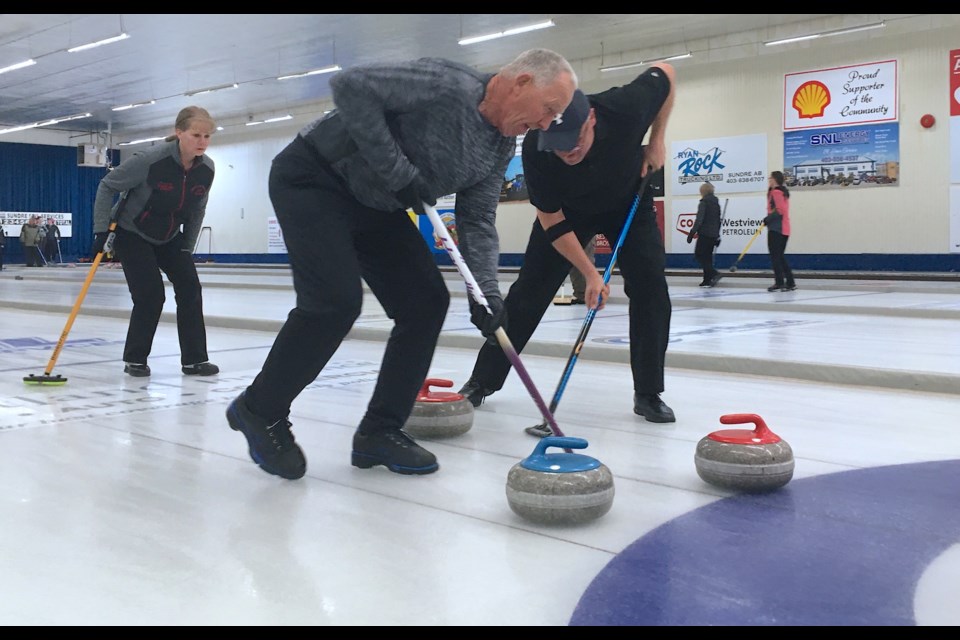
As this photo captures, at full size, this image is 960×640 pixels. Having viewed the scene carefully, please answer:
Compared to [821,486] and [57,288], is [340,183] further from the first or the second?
[57,288]

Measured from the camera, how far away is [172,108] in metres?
26.0

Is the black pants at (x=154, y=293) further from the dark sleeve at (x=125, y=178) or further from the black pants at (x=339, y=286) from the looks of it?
the black pants at (x=339, y=286)

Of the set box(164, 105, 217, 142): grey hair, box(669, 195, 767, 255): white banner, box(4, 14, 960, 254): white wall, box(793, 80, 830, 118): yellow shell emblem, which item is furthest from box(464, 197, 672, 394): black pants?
box(669, 195, 767, 255): white banner

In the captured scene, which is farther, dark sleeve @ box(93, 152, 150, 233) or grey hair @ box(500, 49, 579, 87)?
dark sleeve @ box(93, 152, 150, 233)

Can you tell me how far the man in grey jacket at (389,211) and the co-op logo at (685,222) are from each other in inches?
650

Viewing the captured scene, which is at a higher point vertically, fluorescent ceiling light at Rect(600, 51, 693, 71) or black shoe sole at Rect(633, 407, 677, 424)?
fluorescent ceiling light at Rect(600, 51, 693, 71)

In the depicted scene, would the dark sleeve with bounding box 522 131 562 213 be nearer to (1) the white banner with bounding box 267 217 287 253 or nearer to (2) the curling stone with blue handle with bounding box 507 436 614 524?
(2) the curling stone with blue handle with bounding box 507 436 614 524

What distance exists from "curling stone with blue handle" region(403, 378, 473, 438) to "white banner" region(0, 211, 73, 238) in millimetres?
29195

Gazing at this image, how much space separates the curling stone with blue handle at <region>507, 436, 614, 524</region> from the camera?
6.68 ft

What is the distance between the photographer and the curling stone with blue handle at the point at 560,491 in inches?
80.2

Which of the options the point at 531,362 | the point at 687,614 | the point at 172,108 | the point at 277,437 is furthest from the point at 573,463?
the point at 172,108

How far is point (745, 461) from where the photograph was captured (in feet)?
7.48

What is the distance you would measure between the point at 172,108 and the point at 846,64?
17.6m

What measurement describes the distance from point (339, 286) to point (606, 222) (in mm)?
1313
